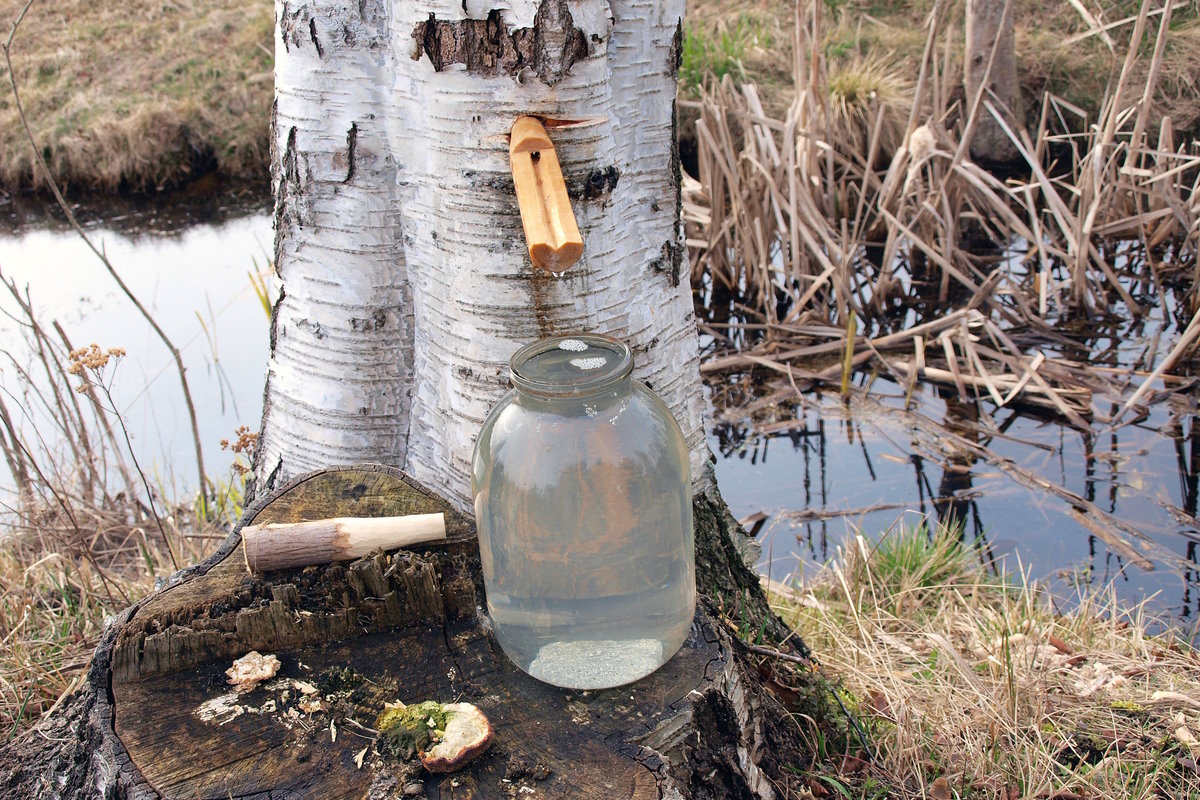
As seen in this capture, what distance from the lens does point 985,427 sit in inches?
148

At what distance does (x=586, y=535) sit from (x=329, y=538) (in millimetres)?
432

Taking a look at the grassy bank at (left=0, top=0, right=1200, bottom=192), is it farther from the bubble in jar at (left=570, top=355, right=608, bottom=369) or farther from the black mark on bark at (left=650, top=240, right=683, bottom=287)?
the bubble in jar at (left=570, top=355, right=608, bottom=369)

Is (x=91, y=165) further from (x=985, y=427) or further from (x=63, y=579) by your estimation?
(x=985, y=427)

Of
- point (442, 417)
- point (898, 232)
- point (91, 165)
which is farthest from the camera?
point (91, 165)

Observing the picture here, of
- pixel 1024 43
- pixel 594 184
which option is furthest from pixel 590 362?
pixel 1024 43

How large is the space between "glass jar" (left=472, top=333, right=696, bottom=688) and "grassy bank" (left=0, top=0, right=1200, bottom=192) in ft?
Result: 18.8

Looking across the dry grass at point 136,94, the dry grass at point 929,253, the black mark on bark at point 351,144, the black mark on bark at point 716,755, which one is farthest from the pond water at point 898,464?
the dry grass at point 136,94

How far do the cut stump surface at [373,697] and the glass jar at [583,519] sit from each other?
0.05m

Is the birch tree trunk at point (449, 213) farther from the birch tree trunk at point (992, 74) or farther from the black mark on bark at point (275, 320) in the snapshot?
the birch tree trunk at point (992, 74)

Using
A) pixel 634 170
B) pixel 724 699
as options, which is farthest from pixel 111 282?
pixel 724 699

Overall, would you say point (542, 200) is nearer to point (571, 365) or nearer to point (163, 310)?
point (571, 365)

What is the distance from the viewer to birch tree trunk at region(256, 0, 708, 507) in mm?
1429

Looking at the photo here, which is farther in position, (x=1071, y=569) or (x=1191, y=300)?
(x=1191, y=300)

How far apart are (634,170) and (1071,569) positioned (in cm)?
228
